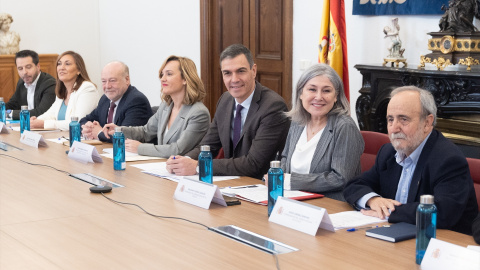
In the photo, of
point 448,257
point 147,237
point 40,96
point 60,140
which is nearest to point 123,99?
point 60,140

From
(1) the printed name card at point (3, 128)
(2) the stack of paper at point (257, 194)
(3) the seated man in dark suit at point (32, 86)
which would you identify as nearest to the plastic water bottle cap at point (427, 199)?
(2) the stack of paper at point (257, 194)

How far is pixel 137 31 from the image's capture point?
9.50 metres

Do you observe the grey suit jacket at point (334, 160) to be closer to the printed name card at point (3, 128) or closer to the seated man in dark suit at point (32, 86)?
the printed name card at point (3, 128)

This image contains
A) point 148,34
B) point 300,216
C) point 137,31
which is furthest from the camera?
point 137,31

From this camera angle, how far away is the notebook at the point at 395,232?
2.25m

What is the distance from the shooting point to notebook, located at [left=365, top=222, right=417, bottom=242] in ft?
7.39

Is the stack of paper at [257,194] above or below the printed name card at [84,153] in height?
below

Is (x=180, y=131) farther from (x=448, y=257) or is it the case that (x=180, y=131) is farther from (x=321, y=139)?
(x=448, y=257)

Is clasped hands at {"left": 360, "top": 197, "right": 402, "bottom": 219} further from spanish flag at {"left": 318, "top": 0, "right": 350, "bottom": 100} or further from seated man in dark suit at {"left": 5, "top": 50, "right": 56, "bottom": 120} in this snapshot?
seated man in dark suit at {"left": 5, "top": 50, "right": 56, "bottom": 120}

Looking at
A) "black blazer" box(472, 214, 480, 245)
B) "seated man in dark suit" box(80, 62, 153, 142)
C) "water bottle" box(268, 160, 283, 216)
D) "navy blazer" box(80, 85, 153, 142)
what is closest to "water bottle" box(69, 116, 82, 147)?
"seated man in dark suit" box(80, 62, 153, 142)

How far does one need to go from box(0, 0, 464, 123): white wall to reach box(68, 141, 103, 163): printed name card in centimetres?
302

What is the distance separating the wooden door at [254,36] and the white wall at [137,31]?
159 millimetres

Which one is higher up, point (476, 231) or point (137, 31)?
point (137, 31)

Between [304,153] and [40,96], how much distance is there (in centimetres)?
400
